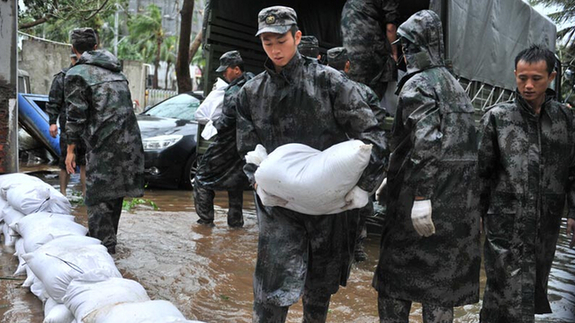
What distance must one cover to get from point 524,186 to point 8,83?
534 cm

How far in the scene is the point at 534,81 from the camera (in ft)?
10.8

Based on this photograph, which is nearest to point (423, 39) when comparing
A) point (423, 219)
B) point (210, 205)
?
point (423, 219)

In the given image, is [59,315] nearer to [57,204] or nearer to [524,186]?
[57,204]

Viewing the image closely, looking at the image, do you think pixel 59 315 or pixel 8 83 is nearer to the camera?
pixel 59 315

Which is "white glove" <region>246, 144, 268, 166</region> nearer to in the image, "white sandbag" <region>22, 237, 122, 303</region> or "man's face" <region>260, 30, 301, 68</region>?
"man's face" <region>260, 30, 301, 68</region>

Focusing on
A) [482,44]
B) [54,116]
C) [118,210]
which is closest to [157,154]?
[54,116]

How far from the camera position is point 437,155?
2.94 m

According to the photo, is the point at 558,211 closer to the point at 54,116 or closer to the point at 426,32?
the point at 426,32

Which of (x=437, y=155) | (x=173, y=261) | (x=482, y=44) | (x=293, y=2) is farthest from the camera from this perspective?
(x=293, y=2)

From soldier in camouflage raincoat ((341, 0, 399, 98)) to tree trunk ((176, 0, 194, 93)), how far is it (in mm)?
7382

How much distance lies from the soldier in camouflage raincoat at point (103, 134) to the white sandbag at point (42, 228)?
1.06 ft

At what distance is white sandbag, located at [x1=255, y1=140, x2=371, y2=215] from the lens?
9.00 ft

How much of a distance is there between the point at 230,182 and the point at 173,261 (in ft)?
4.47

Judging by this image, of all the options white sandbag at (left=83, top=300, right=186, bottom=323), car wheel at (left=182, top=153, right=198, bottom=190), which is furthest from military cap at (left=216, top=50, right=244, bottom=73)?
white sandbag at (left=83, top=300, right=186, bottom=323)
